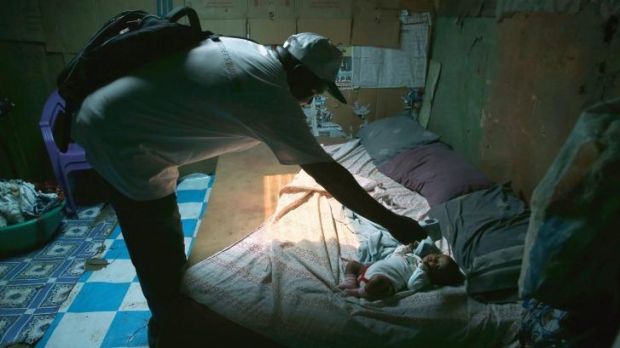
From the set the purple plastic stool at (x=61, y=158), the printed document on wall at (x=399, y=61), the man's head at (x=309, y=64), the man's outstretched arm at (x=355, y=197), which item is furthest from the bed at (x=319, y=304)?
the printed document on wall at (x=399, y=61)

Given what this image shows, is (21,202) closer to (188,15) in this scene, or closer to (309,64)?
(188,15)

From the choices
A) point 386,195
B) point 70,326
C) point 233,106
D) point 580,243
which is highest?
point 233,106

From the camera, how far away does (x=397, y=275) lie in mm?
1390

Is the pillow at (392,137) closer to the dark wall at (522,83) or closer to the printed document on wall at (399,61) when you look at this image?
the dark wall at (522,83)

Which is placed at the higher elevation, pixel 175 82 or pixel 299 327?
pixel 175 82

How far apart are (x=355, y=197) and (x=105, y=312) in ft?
4.92

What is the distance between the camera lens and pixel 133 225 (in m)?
1.39

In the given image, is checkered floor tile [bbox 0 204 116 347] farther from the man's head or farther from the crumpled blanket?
the man's head

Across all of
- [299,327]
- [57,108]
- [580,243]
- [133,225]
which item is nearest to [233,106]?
[133,225]

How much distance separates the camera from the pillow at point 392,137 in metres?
2.64

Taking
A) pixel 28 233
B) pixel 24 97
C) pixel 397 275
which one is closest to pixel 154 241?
pixel 397 275

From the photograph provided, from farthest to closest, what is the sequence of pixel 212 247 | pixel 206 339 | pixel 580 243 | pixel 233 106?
pixel 212 247
pixel 206 339
pixel 233 106
pixel 580 243

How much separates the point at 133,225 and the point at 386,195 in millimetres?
1256

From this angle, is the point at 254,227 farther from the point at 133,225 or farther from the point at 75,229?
the point at 75,229
